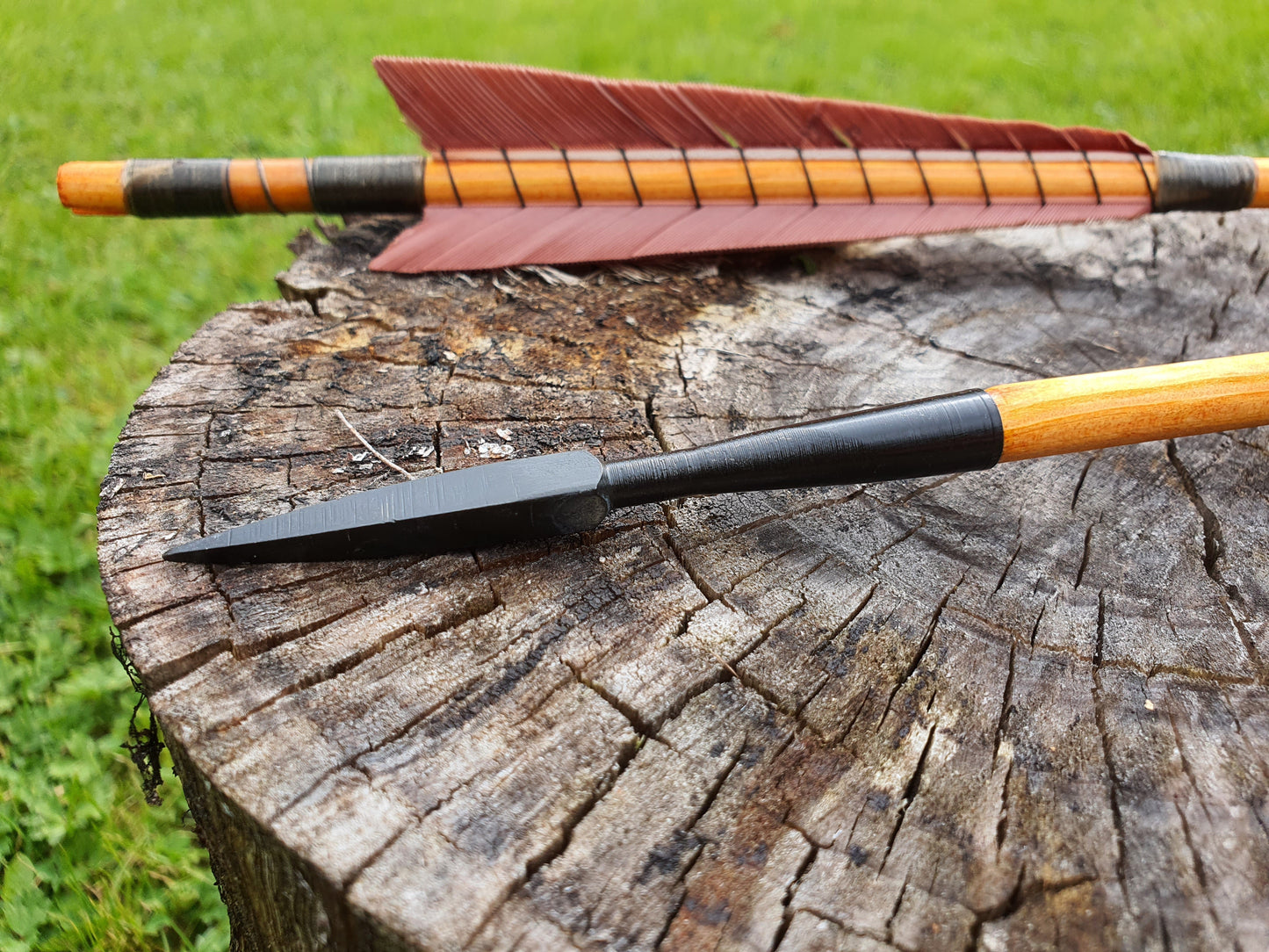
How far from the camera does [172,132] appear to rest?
445 cm

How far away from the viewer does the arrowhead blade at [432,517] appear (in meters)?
1.21

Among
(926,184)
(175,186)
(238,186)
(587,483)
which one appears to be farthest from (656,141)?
(587,483)

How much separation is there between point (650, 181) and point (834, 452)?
1072mm

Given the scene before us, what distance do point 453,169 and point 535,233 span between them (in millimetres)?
267

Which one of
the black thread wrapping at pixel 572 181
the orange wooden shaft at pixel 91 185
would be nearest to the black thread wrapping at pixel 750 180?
the black thread wrapping at pixel 572 181

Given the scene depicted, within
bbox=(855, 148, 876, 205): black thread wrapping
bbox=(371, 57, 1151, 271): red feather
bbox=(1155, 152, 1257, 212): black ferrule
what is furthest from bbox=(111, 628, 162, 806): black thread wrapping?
bbox=(1155, 152, 1257, 212): black ferrule

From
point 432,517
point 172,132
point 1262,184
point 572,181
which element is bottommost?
point 432,517

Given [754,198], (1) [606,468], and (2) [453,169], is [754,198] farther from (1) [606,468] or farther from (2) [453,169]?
(1) [606,468]

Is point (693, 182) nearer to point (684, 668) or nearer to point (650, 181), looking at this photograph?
point (650, 181)

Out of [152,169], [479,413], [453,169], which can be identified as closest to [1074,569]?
[479,413]

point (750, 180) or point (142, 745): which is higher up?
point (750, 180)

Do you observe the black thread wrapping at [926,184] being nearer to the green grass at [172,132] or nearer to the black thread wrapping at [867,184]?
the black thread wrapping at [867,184]

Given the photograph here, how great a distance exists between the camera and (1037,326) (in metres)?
1.99

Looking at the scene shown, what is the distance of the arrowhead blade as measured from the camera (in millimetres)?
1208
